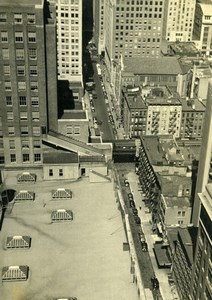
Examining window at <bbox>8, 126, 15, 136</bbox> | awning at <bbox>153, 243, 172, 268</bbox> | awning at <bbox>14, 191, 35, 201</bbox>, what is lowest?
awning at <bbox>153, 243, 172, 268</bbox>

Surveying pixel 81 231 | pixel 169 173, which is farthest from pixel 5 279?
pixel 169 173

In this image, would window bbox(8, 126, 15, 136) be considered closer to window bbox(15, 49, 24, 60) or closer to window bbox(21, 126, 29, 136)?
window bbox(21, 126, 29, 136)

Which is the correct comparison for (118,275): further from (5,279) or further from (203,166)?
(203,166)

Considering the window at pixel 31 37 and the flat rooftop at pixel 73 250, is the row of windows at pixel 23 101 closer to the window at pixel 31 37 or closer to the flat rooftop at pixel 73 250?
the window at pixel 31 37

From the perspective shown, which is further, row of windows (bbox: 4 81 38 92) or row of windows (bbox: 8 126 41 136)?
row of windows (bbox: 8 126 41 136)

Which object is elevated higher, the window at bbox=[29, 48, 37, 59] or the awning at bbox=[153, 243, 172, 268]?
the window at bbox=[29, 48, 37, 59]

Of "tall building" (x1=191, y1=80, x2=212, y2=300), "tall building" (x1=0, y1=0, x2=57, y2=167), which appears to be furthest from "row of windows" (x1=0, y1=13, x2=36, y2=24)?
"tall building" (x1=191, y1=80, x2=212, y2=300)
